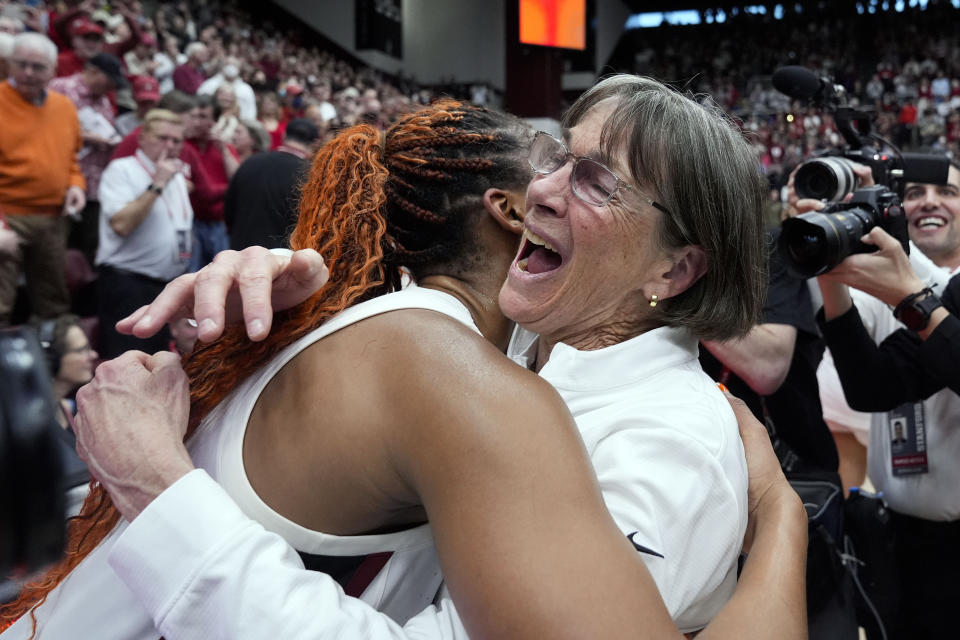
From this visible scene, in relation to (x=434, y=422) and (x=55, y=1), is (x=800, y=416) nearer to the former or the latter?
(x=434, y=422)

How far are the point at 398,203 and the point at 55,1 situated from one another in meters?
6.72

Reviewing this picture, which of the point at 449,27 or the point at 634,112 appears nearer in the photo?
the point at 634,112

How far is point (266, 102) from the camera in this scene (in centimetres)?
694

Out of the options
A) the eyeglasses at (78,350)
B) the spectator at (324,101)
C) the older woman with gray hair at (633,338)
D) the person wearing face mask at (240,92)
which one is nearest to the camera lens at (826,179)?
the older woman with gray hair at (633,338)

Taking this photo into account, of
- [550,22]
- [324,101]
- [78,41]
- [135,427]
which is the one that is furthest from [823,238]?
[550,22]

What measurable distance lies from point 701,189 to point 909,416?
129 centimetres

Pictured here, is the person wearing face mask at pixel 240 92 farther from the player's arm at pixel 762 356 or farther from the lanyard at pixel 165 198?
the player's arm at pixel 762 356

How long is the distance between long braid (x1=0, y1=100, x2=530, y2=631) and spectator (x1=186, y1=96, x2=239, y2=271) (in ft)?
12.4

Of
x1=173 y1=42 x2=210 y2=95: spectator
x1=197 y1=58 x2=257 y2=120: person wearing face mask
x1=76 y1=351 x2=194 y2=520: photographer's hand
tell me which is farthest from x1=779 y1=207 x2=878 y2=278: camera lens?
x1=173 y1=42 x2=210 y2=95: spectator

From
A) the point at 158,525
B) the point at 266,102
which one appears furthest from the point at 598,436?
the point at 266,102

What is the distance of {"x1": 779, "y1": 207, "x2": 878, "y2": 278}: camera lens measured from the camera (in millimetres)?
1779

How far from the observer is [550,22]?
11.6 meters

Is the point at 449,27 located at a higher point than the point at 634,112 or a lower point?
higher

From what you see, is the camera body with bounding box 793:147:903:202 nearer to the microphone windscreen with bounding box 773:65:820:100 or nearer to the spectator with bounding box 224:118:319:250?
the microphone windscreen with bounding box 773:65:820:100
